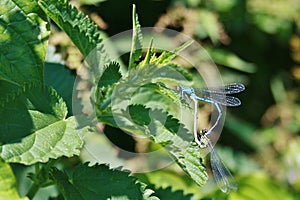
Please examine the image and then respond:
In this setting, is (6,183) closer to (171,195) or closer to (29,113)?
(29,113)

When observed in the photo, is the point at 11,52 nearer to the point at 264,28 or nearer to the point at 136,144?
the point at 136,144

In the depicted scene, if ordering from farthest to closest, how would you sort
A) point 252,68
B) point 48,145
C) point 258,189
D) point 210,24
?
point 252,68, point 210,24, point 258,189, point 48,145

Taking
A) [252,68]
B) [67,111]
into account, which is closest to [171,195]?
[67,111]

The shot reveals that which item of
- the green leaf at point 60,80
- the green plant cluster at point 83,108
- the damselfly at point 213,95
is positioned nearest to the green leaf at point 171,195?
the green plant cluster at point 83,108

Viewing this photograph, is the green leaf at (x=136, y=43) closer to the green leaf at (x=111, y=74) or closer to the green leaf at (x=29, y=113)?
the green leaf at (x=111, y=74)

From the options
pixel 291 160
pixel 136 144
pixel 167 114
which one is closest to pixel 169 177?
pixel 136 144

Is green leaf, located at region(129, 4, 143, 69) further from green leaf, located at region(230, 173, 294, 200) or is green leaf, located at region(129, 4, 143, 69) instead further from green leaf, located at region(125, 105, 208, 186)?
green leaf, located at region(230, 173, 294, 200)

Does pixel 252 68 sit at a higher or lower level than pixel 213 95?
lower
